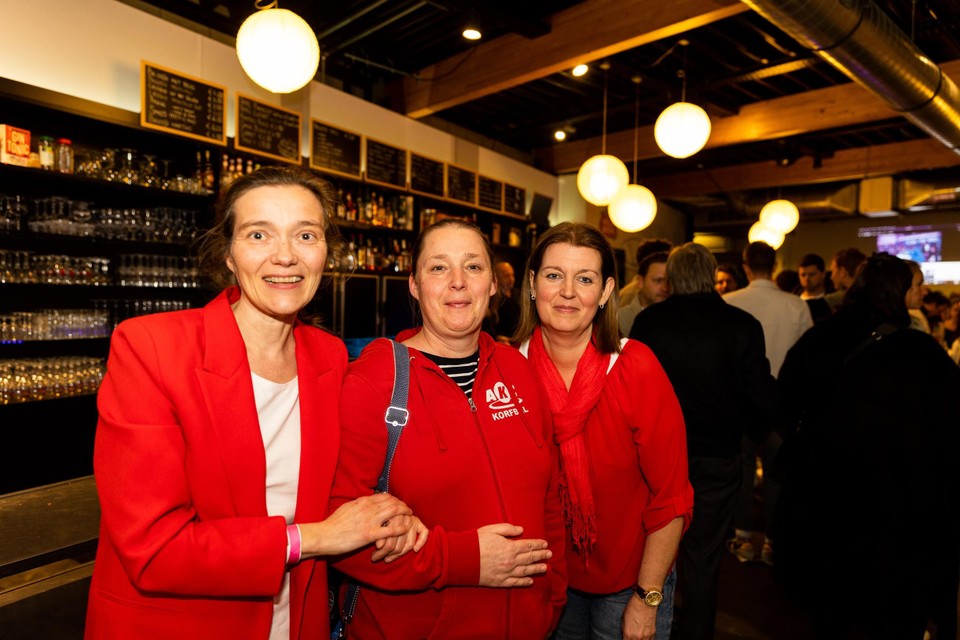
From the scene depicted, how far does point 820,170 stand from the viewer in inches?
338

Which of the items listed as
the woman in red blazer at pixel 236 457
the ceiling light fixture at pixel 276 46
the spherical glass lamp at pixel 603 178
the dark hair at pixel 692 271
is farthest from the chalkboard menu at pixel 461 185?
the woman in red blazer at pixel 236 457

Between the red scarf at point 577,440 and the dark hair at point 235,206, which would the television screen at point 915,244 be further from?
the dark hair at point 235,206

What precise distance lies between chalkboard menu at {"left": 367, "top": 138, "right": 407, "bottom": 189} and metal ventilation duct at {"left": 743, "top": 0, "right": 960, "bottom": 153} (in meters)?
3.46

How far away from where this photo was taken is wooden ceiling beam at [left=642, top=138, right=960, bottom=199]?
772 cm

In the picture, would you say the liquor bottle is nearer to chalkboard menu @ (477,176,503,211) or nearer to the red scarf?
chalkboard menu @ (477,176,503,211)

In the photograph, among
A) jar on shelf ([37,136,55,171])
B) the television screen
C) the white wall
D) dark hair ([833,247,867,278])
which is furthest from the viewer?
the television screen

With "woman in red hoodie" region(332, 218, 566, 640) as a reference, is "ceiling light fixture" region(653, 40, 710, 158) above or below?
above

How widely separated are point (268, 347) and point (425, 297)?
40 cm

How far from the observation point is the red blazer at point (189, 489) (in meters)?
1.06

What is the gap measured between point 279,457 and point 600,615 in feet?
3.40

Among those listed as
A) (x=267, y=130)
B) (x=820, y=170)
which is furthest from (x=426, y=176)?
(x=820, y=170)

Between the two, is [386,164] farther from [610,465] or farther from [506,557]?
[506,557]

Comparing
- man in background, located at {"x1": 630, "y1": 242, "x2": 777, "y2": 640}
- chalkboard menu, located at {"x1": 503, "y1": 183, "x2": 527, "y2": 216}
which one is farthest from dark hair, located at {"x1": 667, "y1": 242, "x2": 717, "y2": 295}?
chalkboard menu, located at {"x1": 503, "y1": 183, "x2": 527, "y2": 216}

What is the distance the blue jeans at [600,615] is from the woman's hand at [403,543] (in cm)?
69
